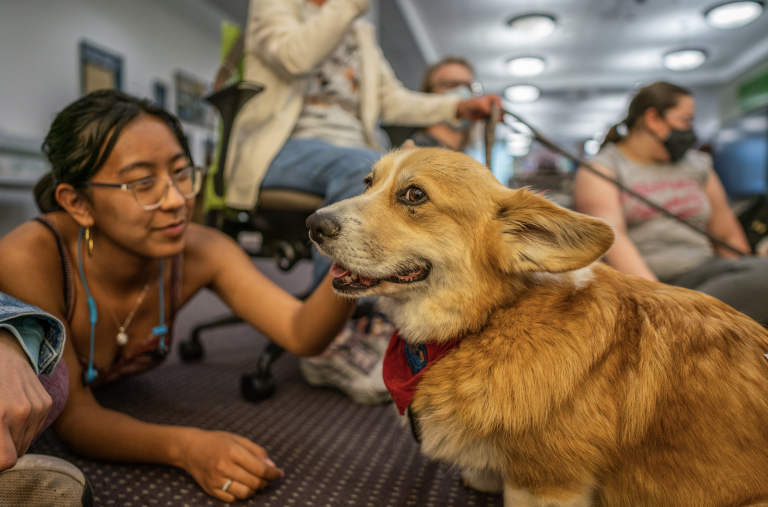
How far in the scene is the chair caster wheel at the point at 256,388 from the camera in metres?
1.61

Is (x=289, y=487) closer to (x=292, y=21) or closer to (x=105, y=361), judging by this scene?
(x=105, y=361)

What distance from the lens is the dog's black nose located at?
0.93 m

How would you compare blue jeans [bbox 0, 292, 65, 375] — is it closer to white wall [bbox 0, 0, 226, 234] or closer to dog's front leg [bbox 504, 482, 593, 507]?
dog's front leg [bbox 504, 482, 593, 507]

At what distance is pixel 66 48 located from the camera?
4.73 metres

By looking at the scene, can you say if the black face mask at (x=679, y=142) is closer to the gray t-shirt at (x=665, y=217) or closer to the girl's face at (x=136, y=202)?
the gray t-shirt at (x=665, y=217)

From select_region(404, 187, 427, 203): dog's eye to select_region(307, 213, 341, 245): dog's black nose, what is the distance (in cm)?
18

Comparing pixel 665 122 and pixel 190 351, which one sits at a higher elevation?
pixel 665 122

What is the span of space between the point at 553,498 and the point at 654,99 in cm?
190

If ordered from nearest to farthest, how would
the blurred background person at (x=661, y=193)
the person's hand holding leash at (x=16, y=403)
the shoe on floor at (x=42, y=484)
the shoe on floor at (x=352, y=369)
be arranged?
the person's hand holding leash at (x=16, y=403), the shoe on floor at (x=42, y=484), the shoe on floor at (x=352, y=369), the blurred background person at (x=661, y=193)

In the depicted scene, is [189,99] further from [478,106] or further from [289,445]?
[289,445]

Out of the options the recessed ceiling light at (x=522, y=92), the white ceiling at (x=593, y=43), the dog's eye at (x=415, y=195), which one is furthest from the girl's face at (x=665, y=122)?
the recessed ceiling light at (x=522, y=92)

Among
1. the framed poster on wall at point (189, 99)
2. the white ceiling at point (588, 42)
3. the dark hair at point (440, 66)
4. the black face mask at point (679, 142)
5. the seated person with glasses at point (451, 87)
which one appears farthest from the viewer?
the white ceiling at point (588, 42)

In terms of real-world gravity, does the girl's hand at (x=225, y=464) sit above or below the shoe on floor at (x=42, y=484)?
below

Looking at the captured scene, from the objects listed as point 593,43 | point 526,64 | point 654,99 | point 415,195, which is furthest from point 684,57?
point 415,195
